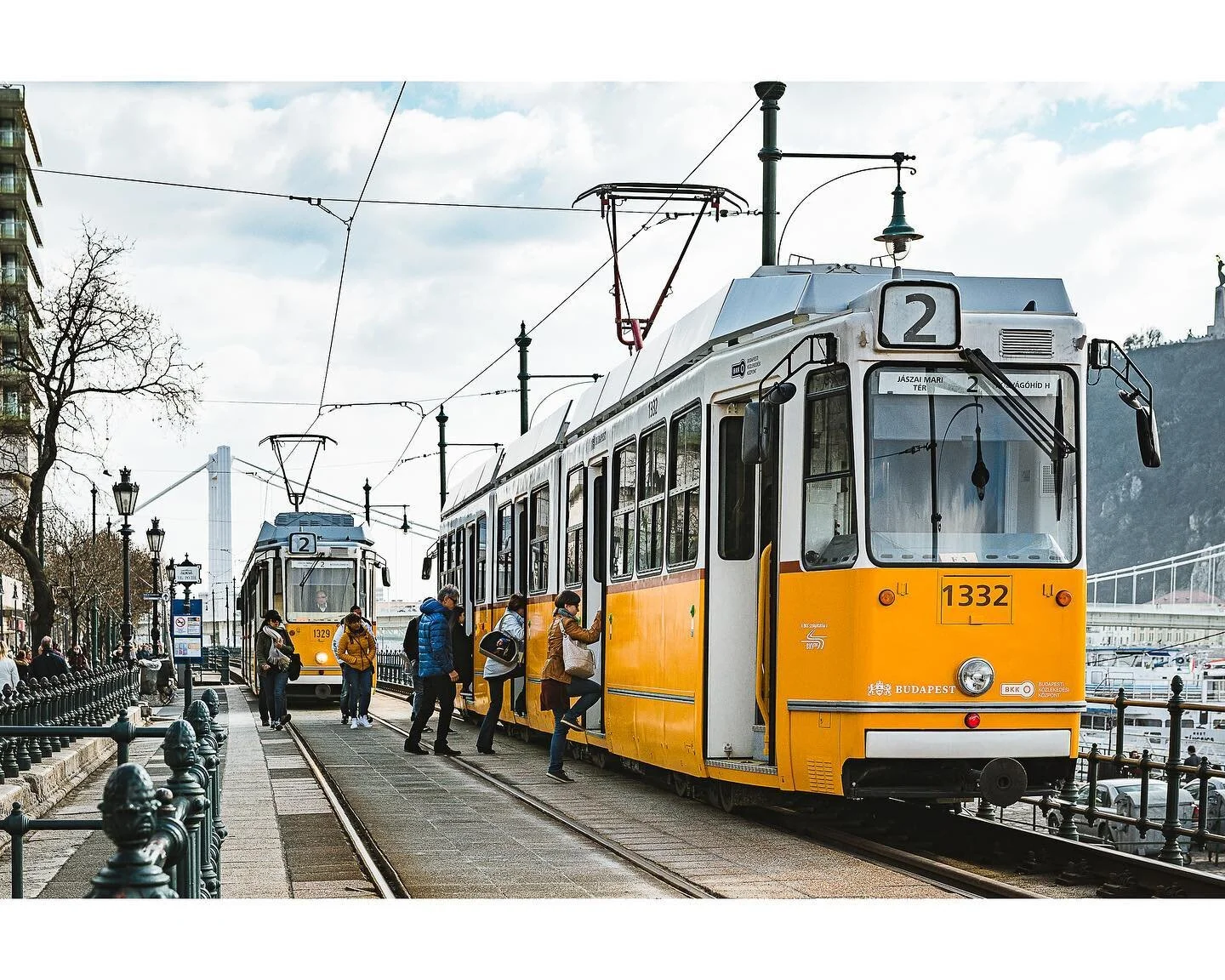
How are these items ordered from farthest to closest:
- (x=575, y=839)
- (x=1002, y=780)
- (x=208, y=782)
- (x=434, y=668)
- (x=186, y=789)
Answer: (x=434, y=668), (x=575, y=839), (x=1002, y=780), (x=208, y=782), (x=186, y=789)

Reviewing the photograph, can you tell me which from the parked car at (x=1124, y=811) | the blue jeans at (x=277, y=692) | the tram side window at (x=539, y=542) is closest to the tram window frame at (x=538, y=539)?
the tram side window at (x=539, y=542)

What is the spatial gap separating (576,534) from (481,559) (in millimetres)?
6923

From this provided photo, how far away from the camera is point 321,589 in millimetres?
31484

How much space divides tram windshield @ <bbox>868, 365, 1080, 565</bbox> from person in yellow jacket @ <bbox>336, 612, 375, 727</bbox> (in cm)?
1163

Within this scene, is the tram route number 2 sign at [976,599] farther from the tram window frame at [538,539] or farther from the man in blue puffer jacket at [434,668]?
the man in blue puffer jacket at [434,668]

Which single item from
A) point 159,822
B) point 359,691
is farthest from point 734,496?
point 359,691

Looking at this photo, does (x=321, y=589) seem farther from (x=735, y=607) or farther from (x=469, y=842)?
(x=469, y=842)

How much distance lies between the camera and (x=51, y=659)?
22609 mm

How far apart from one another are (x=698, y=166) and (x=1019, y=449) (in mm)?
7967

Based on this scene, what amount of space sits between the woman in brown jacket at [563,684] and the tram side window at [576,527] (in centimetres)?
59

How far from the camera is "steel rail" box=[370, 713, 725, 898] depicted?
8.70 m
